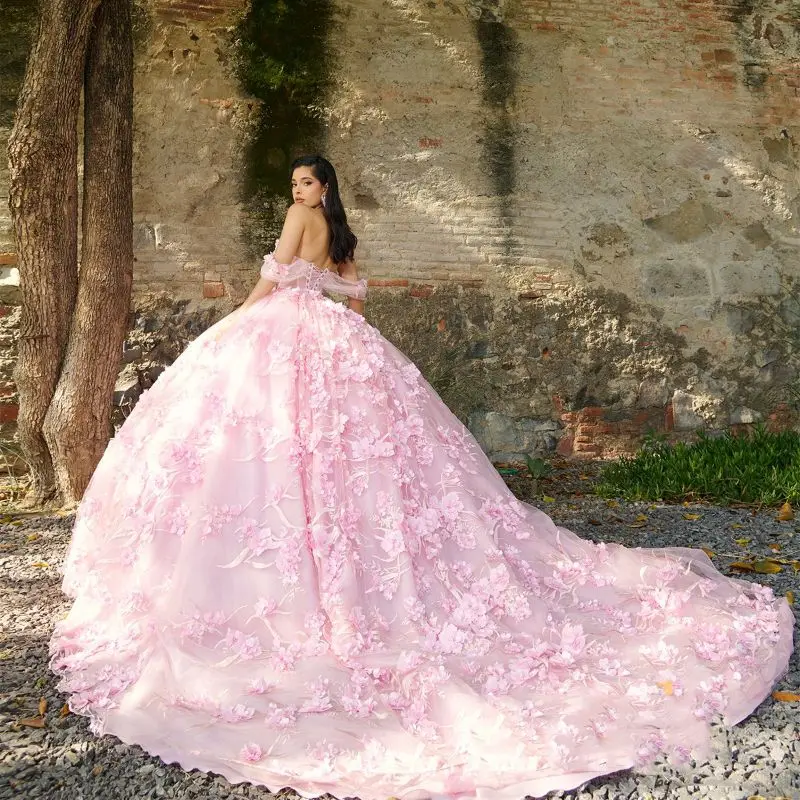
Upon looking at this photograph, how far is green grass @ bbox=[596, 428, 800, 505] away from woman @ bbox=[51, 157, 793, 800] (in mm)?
1667

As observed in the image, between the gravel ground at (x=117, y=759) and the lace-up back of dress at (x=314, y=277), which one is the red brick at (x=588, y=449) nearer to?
the gravel ground at (x=117, y=759)

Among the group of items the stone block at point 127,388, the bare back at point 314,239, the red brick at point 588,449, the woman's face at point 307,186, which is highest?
the woman's face at point 307,186

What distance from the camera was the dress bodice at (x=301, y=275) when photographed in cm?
333

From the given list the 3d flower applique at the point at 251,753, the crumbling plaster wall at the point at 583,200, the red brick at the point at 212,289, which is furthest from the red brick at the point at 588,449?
the 3d flower applique at the point at 251,753

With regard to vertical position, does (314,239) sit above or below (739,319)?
above

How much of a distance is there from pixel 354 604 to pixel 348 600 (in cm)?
2

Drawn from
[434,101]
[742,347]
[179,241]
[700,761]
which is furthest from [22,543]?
[742,347]

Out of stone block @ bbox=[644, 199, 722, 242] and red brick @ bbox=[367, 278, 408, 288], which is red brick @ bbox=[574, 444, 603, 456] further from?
red brick @ bbox=[367, 278, 408, 288]

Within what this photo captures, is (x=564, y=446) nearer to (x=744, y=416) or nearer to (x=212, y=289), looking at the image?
(x=744, y=416)

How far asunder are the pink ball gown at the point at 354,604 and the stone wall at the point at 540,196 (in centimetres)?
219

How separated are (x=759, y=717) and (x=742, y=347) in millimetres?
4185

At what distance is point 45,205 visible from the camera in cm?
427

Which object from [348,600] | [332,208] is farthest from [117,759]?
[332,208]

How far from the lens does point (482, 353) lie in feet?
18.5
